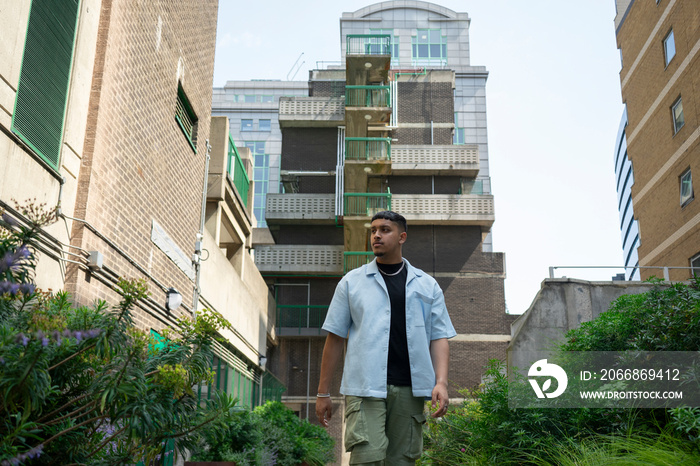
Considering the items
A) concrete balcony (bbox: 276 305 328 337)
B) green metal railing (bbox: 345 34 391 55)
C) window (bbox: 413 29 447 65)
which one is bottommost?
concrete balcony (bbox: 276 305 328 337)

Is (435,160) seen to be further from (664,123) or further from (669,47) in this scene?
(669,47)

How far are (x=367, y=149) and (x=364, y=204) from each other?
3149 millimetres

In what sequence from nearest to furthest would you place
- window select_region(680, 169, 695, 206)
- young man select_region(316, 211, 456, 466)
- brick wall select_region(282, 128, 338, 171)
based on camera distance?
young man select_region(316, 211, 456, 466)
window select_region(680, 169, 695, 206)
brick wall select_region(282, 128, 338, 171)

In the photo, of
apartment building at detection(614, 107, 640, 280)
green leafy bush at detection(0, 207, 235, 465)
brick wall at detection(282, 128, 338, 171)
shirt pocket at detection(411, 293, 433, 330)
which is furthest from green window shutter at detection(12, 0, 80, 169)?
apartment building at detection(614, 107, 640, 280)

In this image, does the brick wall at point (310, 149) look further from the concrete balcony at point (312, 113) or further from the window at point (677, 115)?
the window at point (677, 115)

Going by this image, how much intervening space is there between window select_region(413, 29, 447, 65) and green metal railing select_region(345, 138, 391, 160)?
35525 millimetres

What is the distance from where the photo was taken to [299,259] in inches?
1254

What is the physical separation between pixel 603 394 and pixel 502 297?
2580 cm

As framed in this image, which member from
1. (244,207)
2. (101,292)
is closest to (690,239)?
(244,207)

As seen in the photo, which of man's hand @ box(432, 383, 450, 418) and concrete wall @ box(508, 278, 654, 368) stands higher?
concrete wall @ box(508, 278, 654, 368)

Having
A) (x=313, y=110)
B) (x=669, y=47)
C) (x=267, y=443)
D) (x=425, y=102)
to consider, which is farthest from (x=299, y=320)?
(x=669, y=47)

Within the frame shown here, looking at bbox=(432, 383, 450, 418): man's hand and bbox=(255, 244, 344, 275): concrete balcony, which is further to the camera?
bbox=(255, 244, 344, 275): concrete balcony

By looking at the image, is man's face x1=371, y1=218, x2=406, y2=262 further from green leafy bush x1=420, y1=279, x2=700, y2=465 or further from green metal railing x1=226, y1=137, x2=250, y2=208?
green metal railing x1=226, y1=137, x2=250, y2=208

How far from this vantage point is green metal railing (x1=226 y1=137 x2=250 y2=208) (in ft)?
61.0
